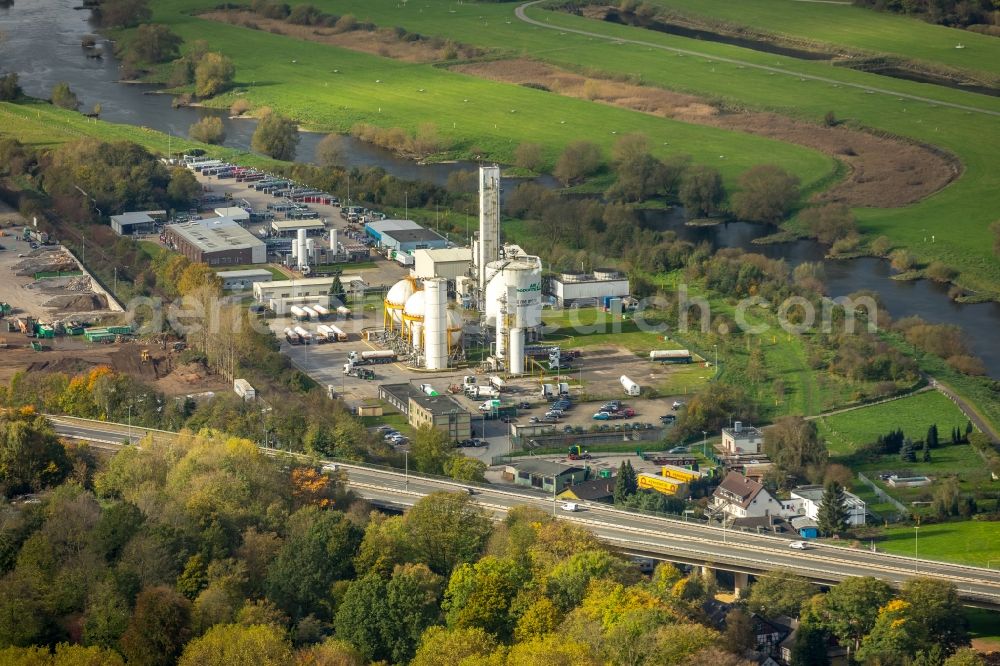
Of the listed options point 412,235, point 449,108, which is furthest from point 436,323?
point 449,108

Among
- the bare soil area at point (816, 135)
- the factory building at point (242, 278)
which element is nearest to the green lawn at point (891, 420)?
the factory building at point (242, 278)

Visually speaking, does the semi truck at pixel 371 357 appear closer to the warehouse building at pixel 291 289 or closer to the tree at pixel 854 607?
the warehouse building at pixel 291 289

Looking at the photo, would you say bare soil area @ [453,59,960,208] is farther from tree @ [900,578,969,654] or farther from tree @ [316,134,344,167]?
tree @ [900,578,969,654]

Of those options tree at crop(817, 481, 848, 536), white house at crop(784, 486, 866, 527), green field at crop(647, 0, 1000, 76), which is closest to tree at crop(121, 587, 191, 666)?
tree at crop(817, 481, 848, 536)

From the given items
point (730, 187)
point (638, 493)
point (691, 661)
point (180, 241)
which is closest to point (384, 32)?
point (730, 187)

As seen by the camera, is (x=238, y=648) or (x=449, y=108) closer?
(x=238, y=648)

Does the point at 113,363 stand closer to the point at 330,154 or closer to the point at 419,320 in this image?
the point at 419,320
